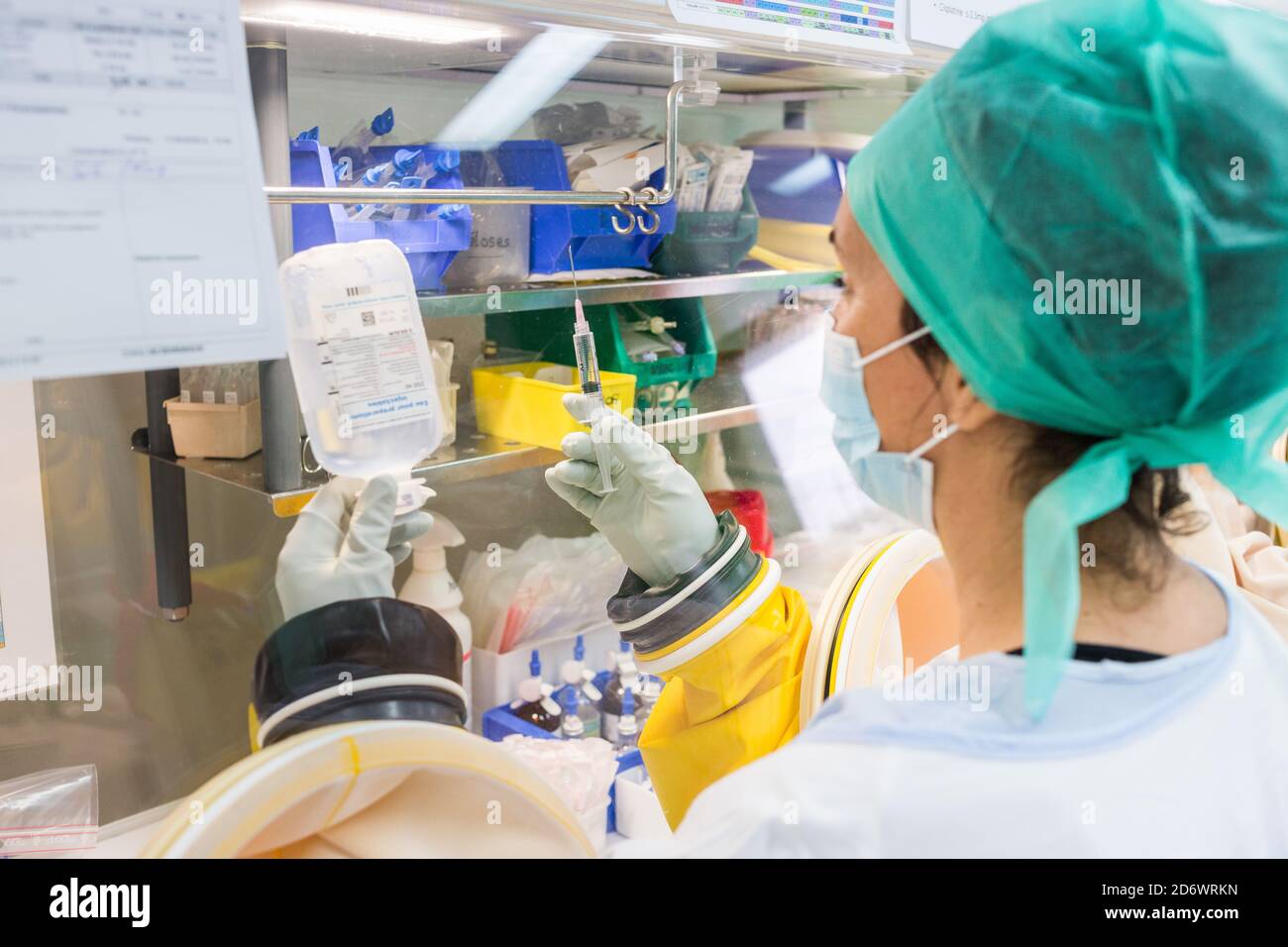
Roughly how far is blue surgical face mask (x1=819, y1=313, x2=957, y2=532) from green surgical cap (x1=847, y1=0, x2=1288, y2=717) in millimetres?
142

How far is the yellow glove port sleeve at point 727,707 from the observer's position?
4.52 feet

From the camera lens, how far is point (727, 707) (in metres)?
1.40

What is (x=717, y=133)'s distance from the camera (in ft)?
8.39

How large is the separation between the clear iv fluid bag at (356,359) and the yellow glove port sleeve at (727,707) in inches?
19.0

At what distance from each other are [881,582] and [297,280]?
0.93m

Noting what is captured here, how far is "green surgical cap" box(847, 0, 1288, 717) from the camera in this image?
82 centimetres

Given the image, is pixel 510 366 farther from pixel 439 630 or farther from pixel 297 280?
pixel 439 630

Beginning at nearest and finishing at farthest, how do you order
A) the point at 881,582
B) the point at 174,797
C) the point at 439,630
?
the point at 439,630 < the point at 881,582 < the point at 174,797

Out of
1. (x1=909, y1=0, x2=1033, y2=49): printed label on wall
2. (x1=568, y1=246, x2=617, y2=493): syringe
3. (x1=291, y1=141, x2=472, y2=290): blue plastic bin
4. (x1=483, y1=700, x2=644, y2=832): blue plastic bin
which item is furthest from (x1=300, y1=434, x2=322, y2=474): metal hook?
(x1=909, y1=0, x2=1033, y2=49): printed label on wall

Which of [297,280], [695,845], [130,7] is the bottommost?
[695,845]

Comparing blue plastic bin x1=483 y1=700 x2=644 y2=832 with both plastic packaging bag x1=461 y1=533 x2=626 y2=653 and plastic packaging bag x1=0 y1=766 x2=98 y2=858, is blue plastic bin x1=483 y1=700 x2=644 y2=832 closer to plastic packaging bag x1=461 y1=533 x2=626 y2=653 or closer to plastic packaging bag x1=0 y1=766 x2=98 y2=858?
plastic packaging bag x1=461 y1=533 x2=626 y2=653

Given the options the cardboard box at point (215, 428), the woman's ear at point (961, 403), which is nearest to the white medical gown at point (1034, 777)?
the woman's ear at point (961, 403)

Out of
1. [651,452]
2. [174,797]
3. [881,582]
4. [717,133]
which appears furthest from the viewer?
[717,133]
